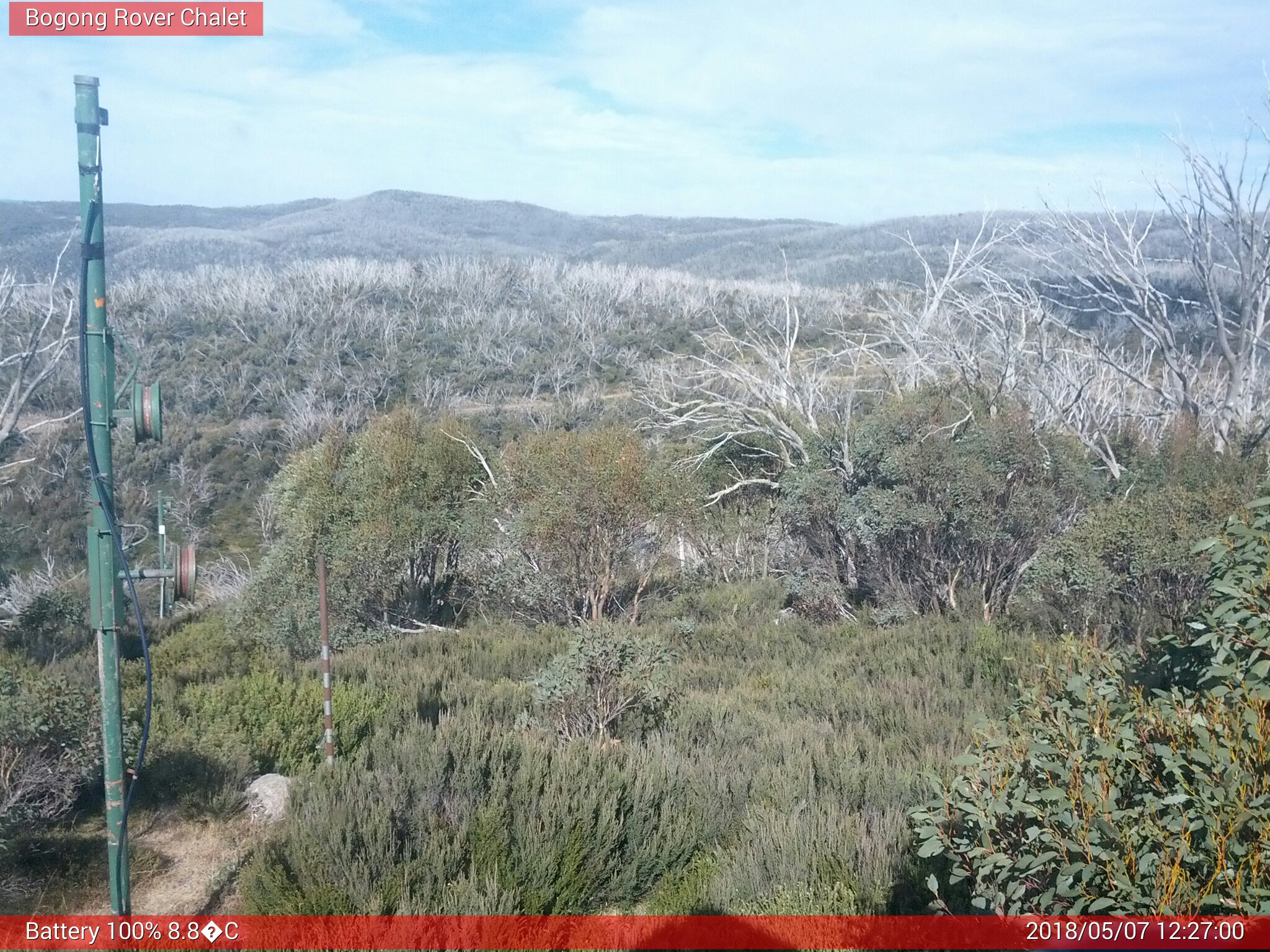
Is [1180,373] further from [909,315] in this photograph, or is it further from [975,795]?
[975,795]

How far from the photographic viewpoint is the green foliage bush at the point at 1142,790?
94.7 inches

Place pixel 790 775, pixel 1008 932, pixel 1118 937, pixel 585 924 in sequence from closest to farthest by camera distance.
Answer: pixel 1118 937
pixel 1008 932
pixel 585 924
pixel 790 775

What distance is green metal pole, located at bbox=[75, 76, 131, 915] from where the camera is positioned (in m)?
3.38

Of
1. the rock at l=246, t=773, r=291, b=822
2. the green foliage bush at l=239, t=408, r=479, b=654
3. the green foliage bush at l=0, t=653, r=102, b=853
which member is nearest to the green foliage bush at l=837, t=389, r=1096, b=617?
the green foliage bush at l=239, t=408, r=479, b=654

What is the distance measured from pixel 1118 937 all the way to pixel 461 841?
2.88m

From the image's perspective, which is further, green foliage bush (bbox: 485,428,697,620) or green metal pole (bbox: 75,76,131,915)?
green foliage bush (bbox: 485,428,697,620)

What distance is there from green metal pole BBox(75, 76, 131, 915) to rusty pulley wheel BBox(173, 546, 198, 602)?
0.20 meters

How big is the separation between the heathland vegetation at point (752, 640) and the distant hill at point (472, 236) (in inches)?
1468

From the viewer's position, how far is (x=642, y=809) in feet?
15.9

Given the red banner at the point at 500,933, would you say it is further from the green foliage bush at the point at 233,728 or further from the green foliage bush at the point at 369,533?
the green foliage bush at the point at 369,533

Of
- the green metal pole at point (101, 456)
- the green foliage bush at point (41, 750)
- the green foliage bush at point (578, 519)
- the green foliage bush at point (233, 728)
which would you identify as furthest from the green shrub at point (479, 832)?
the green foliage bush at point (578, 519)

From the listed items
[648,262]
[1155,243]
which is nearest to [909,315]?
[1155,243]

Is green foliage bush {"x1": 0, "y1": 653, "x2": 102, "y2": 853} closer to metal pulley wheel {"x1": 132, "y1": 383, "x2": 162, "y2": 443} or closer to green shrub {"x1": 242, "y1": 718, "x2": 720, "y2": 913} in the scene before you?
green shrub {"x1": 242, "y1": 718, "x2": 720, "y2": 913}

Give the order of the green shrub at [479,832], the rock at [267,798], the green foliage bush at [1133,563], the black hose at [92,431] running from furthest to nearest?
the green foliage bush at [1133,563]
the rock at [267,798]
the green shrub at [479,832]
the black hose at [92,431]
